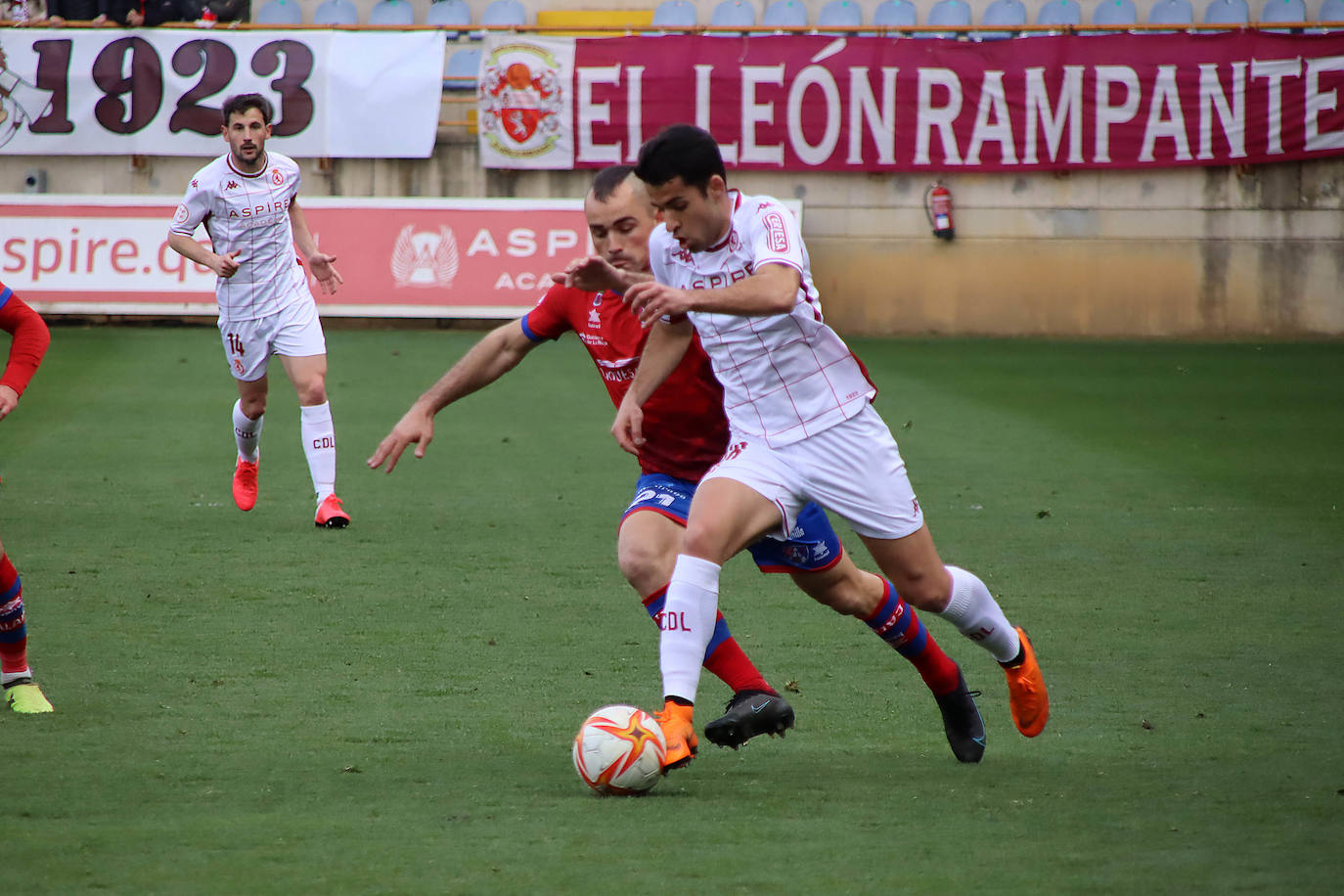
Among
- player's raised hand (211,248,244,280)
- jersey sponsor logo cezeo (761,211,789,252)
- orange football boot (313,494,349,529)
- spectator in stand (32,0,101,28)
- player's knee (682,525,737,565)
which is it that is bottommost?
orange football boot (313,494,349,529)

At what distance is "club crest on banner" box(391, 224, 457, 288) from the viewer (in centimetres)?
1756

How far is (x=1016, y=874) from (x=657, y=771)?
37.1 inches

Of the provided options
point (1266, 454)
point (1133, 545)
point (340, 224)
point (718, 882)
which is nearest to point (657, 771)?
point (718, 882)

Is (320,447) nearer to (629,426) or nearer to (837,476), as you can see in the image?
(629,426)

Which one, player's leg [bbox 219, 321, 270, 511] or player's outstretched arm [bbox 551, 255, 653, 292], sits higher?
player's outstretched arm [bbox 551, 255, 653, 292]

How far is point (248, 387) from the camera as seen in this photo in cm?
858

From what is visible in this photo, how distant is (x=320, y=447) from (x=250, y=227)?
1.34 metres

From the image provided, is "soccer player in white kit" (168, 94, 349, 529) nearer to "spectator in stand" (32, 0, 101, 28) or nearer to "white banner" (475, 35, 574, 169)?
"white banner" (475, 35, 574, 169)

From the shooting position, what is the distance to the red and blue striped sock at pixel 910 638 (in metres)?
4.37

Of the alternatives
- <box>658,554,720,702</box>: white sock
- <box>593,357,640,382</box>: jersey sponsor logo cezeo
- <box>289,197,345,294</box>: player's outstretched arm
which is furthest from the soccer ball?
<box>289,197,345,294</box>: player's outstretched arm

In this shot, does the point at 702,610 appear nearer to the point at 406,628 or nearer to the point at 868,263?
the point at 406,628

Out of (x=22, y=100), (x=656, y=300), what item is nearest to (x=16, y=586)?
(x=656, y=300)

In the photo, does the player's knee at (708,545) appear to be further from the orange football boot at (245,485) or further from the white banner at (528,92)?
the white banner at (528,92)

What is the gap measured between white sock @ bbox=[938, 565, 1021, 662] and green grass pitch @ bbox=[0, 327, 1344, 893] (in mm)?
281
